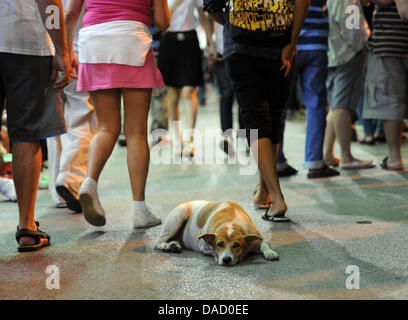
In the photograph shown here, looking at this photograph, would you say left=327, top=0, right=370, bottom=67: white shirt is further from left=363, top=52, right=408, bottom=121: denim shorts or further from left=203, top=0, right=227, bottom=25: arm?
left=203, top=0, right=227, bottom=25: arm

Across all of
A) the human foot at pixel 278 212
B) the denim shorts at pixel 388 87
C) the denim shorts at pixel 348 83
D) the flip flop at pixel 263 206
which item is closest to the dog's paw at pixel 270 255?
the human foot at pixel 278 212

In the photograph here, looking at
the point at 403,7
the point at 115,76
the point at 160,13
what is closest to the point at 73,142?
the point at 115,76

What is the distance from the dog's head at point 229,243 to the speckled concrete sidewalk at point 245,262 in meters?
0.06

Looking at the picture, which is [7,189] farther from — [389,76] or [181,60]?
[389,76]

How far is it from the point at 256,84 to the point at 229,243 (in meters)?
1.23

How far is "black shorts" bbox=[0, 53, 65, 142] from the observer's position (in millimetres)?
2979

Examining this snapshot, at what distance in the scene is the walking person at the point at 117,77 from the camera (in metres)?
3.32

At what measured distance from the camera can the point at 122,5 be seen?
3328 millimetres

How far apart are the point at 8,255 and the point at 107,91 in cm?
109

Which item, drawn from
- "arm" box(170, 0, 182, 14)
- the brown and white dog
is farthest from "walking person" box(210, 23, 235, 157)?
the brown and white dog

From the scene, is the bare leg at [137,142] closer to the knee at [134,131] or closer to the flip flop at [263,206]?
the knee at [134,131]

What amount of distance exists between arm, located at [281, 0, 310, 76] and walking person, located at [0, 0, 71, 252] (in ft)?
4.34

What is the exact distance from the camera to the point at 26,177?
3.08 metres
